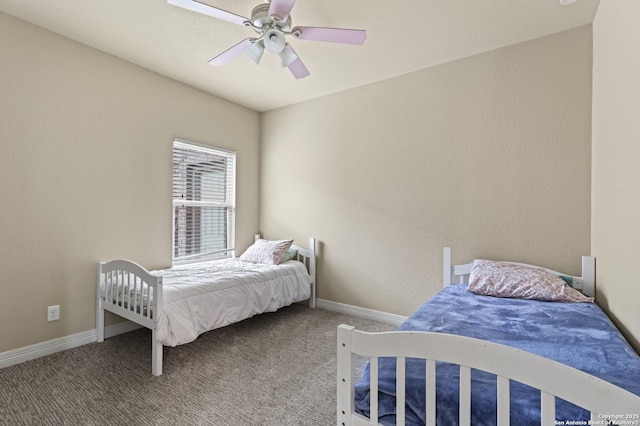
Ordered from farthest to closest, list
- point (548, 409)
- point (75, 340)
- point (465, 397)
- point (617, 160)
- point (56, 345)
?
point (75, 340), point (56, 345), point (617, 160), point (465, 397), point (548, 409)

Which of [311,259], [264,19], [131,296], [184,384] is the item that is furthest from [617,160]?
[131,296]

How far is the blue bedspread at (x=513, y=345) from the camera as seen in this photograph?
3.04 feet

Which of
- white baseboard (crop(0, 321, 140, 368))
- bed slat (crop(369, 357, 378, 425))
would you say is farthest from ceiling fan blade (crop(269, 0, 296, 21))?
white baseboard (crop(0, 321, 140, 368))

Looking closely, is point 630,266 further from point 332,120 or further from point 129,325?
point 129,325

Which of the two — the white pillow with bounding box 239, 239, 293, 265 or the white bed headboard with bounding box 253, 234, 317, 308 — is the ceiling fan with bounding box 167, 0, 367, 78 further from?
the white bed headboard with bounding box 253, 234, 317, 308

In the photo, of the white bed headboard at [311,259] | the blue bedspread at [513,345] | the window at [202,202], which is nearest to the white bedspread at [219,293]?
the white bed headboard at [311,259]

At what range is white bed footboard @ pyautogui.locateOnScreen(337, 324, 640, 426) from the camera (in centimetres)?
71

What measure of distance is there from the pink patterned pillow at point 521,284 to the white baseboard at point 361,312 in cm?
107

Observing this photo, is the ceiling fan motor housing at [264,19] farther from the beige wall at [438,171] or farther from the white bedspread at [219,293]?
the white bedspread at [219,293]

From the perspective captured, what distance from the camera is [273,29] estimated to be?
1.97m

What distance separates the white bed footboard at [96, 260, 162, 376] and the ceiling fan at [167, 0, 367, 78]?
171cm

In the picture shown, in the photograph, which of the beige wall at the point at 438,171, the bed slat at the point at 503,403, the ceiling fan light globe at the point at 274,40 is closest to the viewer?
the bed slat at the point at 503,403

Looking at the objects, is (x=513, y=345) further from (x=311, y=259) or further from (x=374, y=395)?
(x=311, y=259)

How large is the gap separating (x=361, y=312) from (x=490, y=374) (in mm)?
2409
